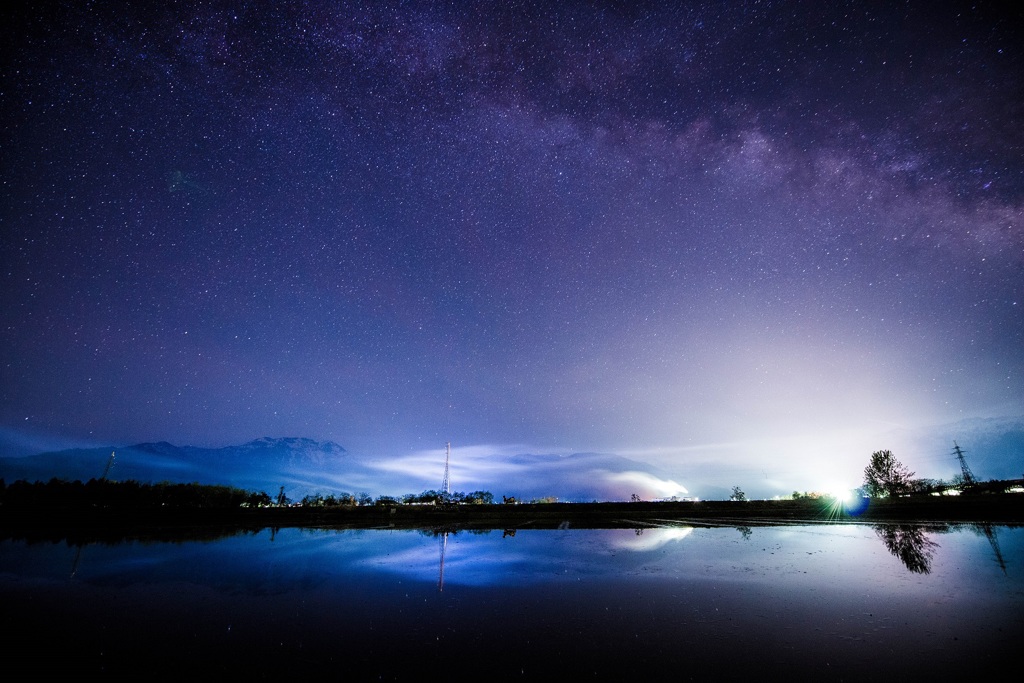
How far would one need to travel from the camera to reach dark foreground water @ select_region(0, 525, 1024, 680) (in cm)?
589

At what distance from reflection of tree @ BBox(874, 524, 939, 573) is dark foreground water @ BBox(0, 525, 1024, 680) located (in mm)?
155

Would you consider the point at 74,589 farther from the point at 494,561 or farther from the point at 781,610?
the point at 781,610

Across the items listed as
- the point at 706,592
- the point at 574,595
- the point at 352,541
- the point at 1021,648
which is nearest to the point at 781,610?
the point at 706,592

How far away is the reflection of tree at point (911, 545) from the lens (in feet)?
37.8

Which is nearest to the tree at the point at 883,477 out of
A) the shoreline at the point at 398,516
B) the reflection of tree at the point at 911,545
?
the shoreline at the point at 398,516

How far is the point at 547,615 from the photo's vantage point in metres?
8.36

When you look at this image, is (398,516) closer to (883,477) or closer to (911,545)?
(911,545)

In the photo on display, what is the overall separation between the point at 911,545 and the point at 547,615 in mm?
16020

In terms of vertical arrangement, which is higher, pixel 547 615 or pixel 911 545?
pixel 911 545

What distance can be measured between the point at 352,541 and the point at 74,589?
44.0 ft

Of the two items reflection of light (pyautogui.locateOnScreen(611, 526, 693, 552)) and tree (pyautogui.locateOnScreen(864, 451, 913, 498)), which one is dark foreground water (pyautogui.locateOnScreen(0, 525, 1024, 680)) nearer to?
reflection of light (pyautogui.locateOnScreen(611, 526, 693, 552))

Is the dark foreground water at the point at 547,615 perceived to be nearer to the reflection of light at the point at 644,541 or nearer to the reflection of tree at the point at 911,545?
the reflection of tree at the point at 911,545

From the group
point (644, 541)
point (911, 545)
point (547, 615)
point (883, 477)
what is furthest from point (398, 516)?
point (883, 477)

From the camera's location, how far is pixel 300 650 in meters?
6.78
